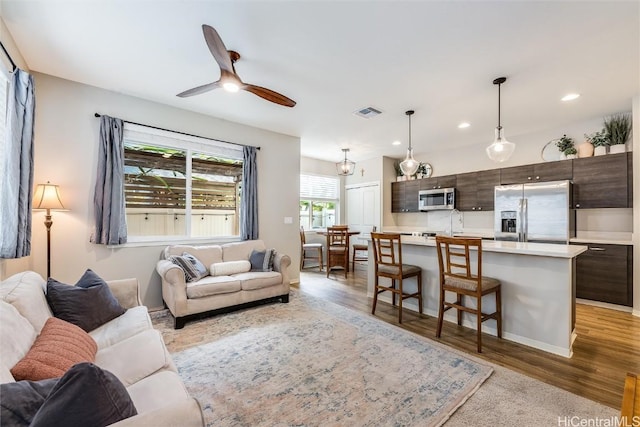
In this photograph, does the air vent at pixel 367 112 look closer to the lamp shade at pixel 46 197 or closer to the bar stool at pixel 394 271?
the bar stool at pixel 394 271

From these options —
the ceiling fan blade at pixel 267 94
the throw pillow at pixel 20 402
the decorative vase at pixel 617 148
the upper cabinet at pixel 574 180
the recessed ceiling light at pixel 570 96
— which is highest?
the recessed ceiling light at pixel 570 96

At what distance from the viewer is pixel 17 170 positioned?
92.7 inches

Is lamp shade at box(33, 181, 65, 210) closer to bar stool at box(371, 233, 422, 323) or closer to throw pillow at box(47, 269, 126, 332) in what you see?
throw pillow at box(47, 269, 126, 332)

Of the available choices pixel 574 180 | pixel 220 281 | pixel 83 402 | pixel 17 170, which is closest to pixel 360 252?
pixel 574 180

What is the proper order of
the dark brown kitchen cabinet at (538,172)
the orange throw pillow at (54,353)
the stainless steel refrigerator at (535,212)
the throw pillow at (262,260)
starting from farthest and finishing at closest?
1. the dark brown kitchen cabinet at (538,172)
2. the stainless steel refrigerator at (535,212)
3. the throw pillow at (262,260)
4. the orange throw pillow at (54,353)

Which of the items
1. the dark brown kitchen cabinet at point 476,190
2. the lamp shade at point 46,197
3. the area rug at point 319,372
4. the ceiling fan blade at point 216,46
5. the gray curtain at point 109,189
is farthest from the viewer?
the dark brown kitchen cabinet at point 476,190

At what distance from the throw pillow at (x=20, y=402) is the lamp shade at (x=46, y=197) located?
274cm

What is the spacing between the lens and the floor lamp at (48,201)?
2768mm

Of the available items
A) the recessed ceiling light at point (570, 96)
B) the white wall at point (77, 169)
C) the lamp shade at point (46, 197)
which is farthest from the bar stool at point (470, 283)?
the lamp shade at point (46, 197)

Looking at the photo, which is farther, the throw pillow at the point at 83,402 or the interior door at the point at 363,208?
the interior door at the point at 363,208

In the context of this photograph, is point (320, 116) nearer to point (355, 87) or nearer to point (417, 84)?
point (355, 87)

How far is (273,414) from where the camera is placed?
1738 mm

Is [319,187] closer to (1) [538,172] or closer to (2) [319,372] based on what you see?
(1) [538,172]

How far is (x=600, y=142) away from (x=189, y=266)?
233 inches
